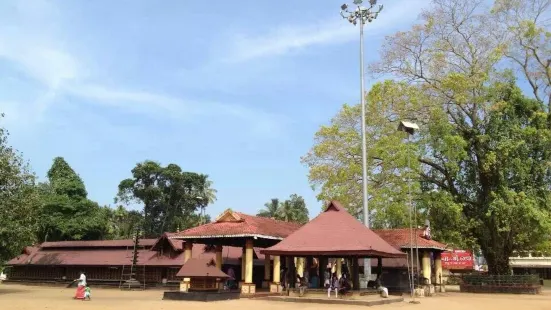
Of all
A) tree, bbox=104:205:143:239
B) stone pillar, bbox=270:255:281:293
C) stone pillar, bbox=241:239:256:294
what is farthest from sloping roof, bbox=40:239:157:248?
tree, bbox=104:205:143:239

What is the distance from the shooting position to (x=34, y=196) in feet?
90.1

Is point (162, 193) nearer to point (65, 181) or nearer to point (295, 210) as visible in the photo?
point (65, 181)

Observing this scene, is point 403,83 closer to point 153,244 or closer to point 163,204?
point 153,244

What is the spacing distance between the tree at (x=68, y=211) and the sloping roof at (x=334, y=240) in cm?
3329

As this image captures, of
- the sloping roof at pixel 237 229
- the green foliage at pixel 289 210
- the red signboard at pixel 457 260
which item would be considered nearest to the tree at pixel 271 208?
the green foliage at pixel 289 210

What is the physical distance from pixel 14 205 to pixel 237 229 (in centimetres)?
1177

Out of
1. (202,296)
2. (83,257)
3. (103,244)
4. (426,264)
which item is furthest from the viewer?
(103,244)

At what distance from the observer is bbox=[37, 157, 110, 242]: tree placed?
4838cm

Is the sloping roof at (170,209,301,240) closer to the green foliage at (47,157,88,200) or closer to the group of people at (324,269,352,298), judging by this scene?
the group of people at (324,269,352,298)

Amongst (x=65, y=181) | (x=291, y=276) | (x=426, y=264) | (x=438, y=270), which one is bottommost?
(x=291, y=276)

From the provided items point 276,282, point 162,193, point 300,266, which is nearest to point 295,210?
point 162,193

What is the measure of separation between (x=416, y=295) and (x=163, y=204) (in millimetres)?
39407

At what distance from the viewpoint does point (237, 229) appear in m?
23.6

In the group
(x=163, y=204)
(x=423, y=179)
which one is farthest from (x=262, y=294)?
(x=163, y=204)
